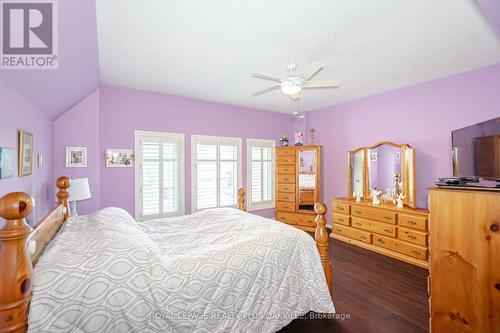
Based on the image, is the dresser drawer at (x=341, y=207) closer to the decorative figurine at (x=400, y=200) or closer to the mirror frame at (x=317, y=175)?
the mirror frame at (x=317, y=175)

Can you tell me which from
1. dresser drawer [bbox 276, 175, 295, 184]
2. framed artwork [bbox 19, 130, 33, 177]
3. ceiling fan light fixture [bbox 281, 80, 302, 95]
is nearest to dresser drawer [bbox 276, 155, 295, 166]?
dresser drawer [bbox 276, 175, 295, 184]

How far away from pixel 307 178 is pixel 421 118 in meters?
2.26

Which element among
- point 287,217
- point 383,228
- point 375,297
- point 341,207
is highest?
point 341,207

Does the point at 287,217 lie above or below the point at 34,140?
below

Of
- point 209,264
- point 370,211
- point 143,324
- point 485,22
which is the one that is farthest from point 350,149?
point 143,324

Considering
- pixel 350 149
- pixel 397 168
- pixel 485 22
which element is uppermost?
pixel 485 22

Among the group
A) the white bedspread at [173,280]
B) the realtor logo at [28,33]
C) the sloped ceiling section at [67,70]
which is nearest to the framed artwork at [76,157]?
the sloped ceiling section at [67,70]

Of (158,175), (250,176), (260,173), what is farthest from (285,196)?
(158,175)

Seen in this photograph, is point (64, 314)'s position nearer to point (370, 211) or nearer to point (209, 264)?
point (209, 264)

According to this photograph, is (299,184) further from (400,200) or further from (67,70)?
(67,70)

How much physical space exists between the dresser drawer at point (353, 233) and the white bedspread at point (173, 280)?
2326mm

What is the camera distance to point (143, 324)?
4.27ft

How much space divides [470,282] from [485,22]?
2.32 meters

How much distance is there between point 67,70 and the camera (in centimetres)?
222
